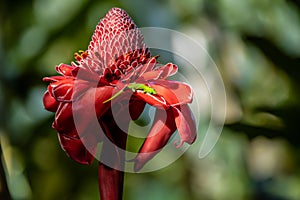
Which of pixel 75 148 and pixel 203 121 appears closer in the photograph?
pixel 75 148

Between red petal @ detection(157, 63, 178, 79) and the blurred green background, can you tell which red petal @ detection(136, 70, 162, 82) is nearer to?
red petal @ detection(157, 63, 178, 79)

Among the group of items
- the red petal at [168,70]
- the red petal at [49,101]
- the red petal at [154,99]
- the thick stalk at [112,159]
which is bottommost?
the thick stalk at [112,159]

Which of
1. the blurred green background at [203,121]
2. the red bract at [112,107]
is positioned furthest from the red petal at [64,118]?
the blurred green background at [203,121]

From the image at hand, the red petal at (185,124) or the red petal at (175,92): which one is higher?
the red petal at (175,92)

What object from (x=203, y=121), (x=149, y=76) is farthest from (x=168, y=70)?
(x=203, y=121)

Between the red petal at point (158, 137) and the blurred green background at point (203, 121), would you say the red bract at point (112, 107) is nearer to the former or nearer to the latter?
the red petal at point (158, 137)

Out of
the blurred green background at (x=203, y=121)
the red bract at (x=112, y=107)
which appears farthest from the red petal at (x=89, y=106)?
the blurred green background at (x=203, y=121)

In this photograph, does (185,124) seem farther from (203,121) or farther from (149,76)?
(203,121)

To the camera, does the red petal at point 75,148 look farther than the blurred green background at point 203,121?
No

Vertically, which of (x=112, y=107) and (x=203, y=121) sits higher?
(x=112, y=107)
